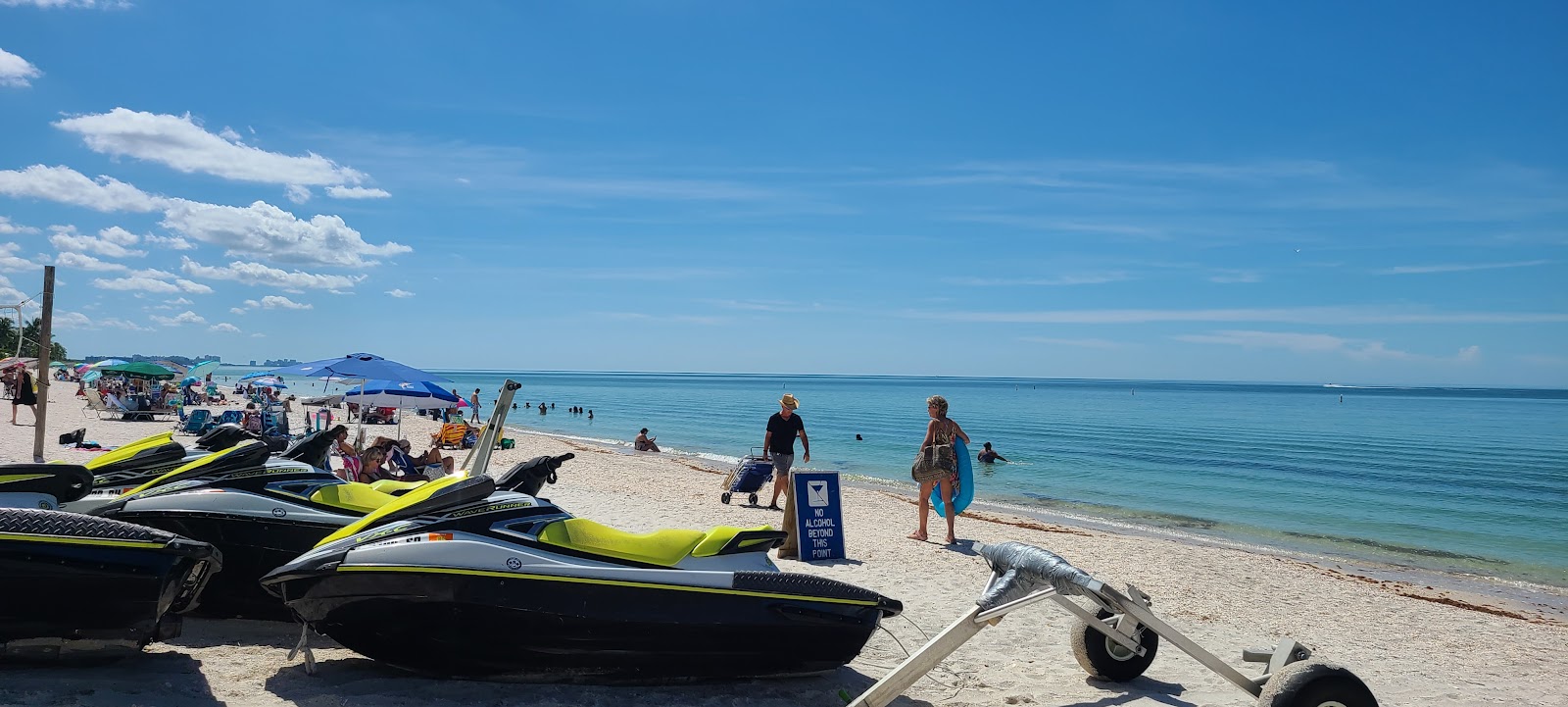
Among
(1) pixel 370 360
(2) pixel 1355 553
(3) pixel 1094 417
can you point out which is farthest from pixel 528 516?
(3) pixel 1094 417

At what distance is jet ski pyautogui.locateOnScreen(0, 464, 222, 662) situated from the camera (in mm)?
4223

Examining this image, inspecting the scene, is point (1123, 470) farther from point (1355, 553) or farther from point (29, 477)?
point (29, 477)

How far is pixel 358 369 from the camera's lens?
14.5 m

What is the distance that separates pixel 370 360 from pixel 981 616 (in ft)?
41.7

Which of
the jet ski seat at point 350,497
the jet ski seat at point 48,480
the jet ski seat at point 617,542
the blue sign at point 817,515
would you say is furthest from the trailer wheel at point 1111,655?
the jet ski seat at point 48,480

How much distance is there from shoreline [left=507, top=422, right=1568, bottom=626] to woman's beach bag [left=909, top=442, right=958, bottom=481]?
17.9ft

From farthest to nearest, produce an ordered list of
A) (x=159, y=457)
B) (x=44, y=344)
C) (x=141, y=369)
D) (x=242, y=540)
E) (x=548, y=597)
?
1. (x=141, y=369)
2. (x=44, y=344)
3. (x=159, y=457)
4. (x=242, y=540)
5. (x=548, y=597)

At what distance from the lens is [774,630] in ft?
15.5

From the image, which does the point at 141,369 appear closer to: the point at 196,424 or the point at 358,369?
the point at 196,424

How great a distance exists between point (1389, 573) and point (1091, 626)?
35.3ft

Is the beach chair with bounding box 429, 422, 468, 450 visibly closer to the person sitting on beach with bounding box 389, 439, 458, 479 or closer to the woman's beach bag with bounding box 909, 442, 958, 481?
the person sitting on beach with bounding box 389, 439, 458, 479

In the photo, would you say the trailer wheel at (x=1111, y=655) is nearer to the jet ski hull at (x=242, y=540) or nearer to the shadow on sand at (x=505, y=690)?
the shadow on sand at (x=505, y=690)

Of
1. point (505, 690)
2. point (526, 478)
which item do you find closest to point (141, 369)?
point (526, 478)

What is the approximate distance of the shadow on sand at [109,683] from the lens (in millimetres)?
4248
